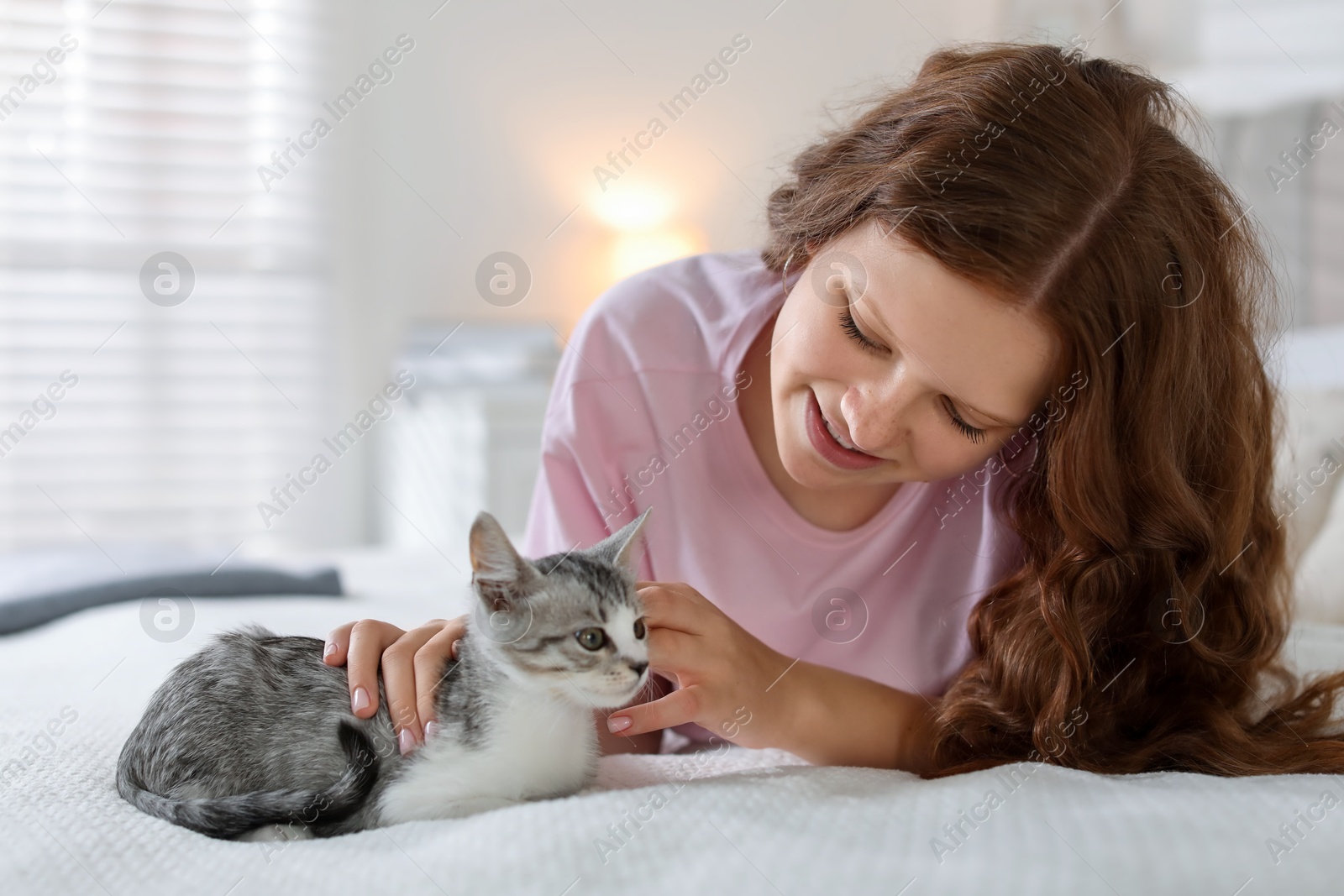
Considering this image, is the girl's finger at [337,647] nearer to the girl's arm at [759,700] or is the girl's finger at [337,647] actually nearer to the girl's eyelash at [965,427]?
the girl's arm at [759,700]

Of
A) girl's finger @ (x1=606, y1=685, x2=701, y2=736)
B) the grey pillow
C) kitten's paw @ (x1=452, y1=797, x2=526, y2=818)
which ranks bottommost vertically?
the grey pillow

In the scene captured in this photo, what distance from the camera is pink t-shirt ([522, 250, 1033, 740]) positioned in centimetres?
139

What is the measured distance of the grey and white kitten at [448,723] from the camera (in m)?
0.87

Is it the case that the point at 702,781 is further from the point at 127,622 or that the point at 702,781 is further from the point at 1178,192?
the point at 127,622

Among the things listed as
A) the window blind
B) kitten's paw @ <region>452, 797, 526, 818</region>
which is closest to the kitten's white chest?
kitten's paw @ <region>452, 797, 526, 818</region>

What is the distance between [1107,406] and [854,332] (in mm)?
309

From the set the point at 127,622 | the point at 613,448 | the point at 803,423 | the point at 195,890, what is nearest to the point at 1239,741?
the point at 803,423

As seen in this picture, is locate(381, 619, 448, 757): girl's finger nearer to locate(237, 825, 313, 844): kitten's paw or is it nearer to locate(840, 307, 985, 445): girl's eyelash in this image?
locate(237, 825, 313, 844): kitten's paw

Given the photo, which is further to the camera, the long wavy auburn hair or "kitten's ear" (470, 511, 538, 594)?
the long wavy auburn hair

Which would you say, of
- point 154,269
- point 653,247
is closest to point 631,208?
point 653,247

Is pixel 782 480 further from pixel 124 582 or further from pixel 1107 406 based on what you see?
pixel 124 582

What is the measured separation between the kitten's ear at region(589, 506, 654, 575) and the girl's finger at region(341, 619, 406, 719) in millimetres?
215

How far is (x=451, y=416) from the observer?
3604 millimetres

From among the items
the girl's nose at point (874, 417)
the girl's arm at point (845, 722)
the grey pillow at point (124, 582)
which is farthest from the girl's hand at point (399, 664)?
the grey pillow at point (124, 582)
